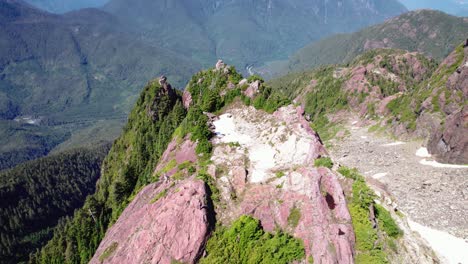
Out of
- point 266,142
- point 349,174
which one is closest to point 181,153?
point 266,142

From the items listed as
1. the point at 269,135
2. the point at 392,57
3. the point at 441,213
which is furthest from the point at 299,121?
the point at 392,57

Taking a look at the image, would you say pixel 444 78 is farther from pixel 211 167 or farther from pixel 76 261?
pixel 76 261

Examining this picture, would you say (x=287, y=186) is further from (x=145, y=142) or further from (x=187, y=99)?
(x=145, y=142)

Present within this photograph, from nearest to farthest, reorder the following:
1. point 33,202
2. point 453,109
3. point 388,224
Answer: point 388,224 < point 453,109 < point 33,202

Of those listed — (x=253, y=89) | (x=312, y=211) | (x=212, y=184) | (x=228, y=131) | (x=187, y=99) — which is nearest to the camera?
(x=312, y=211)

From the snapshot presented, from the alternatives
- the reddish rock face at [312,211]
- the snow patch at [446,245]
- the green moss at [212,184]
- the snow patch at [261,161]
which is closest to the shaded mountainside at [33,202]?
the green moss at [212,184]

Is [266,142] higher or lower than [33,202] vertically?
higher
